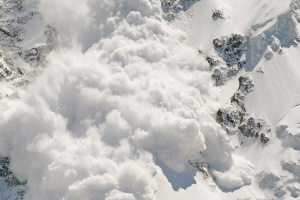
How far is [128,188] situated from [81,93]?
1925 cm

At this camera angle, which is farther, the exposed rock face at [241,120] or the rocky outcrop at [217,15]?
the rocky outcrop at [217,15]

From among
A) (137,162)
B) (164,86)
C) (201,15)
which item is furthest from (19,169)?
(201,15)

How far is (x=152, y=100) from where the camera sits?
111312 millimetres

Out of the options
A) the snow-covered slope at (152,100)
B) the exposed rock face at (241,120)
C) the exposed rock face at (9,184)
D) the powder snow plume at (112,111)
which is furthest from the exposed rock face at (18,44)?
the exposed rock face at (241,120)

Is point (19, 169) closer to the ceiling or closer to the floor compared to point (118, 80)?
closer to the floor

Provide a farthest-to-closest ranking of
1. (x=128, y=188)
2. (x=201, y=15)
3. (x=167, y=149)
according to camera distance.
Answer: (x=201, y=15) → (x=167, y=149) → (x=128, y=188)

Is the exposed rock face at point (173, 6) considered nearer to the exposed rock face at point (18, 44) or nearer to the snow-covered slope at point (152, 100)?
the snow-covered slope at point (152, 100)

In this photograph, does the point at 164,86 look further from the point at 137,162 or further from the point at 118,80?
the point at 137,162

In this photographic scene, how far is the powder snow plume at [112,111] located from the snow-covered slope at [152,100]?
0.19m

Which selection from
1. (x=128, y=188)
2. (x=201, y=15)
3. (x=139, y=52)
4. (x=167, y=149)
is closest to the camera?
(x=128, y=188)

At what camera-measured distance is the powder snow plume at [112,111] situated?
100375 millimetres

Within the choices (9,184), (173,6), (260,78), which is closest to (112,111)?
(9,184)

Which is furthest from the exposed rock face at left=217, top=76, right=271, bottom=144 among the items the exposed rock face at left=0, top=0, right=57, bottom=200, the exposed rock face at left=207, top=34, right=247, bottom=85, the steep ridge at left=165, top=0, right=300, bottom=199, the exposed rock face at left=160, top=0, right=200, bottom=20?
the exposed rock face at left=0, top=0, right=57, bottom=200

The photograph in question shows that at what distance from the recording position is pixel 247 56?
12200 centimetres
